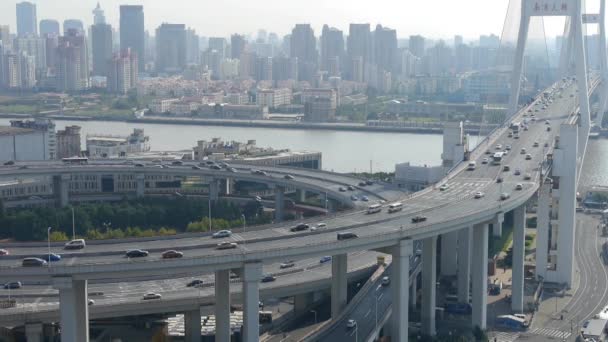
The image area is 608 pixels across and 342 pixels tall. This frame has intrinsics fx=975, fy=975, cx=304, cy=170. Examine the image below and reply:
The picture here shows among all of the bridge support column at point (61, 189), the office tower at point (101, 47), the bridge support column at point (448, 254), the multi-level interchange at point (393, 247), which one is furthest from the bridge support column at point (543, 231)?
the office tower at point (101, 47)

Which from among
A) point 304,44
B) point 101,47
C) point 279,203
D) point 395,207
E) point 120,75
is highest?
point 304,44

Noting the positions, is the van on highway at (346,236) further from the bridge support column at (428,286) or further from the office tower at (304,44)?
the office tower at (304,44)

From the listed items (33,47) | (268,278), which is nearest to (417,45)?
(33,47)

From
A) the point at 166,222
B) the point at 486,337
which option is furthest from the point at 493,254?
the point at 166,222

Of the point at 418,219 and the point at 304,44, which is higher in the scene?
the point at 304,44

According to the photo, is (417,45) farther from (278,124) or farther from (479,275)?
(479,275)

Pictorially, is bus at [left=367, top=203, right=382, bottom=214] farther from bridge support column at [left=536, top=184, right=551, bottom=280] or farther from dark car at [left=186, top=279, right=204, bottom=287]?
bridge support column at [left=536, top=184, right=551, bottom=280]
